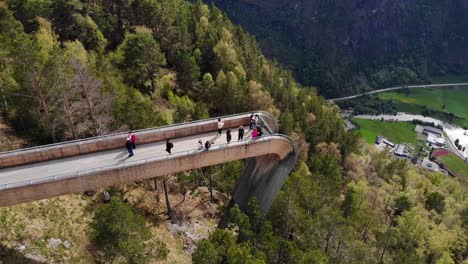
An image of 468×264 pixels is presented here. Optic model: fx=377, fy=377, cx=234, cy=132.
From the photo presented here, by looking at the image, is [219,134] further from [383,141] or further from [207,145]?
[383,141]

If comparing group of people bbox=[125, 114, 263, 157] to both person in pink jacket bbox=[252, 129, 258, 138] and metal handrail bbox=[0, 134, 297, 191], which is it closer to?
person in pink jacket bbox=[252, 129, 258, 138]

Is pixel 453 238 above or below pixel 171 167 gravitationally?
below

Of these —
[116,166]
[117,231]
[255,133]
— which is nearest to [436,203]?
[255,133]

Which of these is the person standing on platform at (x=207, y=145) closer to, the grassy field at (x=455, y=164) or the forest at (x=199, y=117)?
the forest at (x=199, y=117)

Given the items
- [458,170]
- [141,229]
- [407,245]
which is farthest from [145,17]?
[458,170]

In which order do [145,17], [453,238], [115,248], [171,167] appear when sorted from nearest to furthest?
[115,248] → [171,167] → [453,238] → [145,17]

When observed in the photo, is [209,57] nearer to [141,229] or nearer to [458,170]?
[141,229]

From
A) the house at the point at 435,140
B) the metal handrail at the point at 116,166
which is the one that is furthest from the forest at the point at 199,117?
the house at the point at 435,140
